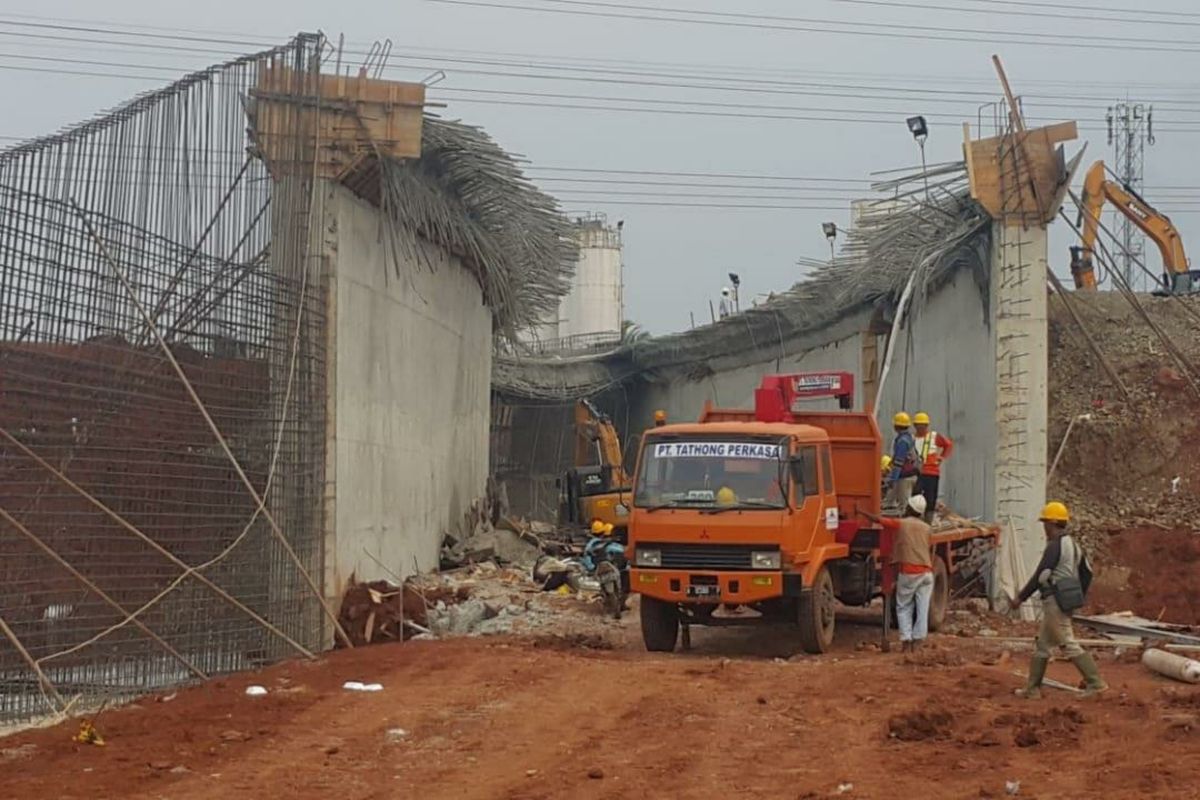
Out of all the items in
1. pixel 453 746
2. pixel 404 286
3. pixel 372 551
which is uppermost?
pixel 404 286

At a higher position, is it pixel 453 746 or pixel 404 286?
pixel 404 286

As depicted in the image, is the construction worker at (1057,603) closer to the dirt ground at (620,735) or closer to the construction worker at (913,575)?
the dirt ground at (620,735)

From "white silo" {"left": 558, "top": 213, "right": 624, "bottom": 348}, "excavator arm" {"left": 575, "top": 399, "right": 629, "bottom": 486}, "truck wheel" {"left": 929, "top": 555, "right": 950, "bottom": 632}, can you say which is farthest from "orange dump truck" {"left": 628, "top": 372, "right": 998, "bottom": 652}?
"white silo" {"left": 558, "top": 213, "right": 624, "bottom": 348}

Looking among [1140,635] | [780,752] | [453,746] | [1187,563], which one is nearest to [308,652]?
[453,746]

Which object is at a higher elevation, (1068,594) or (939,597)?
(1068,594)

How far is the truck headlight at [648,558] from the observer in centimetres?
1481

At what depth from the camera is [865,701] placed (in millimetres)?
11570

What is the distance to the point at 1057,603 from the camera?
1128 centimetres

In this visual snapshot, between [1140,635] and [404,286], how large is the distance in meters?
9.44

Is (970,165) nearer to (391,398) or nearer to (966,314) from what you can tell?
(966,314)

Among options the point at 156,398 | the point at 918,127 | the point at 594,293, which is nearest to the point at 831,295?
the point at 918,127

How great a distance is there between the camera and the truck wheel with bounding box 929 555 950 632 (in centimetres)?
1762

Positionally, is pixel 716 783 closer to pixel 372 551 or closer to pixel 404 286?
pixel 372 551

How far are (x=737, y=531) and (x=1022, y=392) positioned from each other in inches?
277
